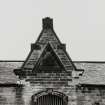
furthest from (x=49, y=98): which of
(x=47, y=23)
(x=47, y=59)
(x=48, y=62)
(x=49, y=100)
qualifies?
(x=47, y=23)

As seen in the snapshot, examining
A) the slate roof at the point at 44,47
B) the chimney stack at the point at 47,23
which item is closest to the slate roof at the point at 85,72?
the slate roof at the point at 44,47

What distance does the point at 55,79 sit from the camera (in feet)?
95.7

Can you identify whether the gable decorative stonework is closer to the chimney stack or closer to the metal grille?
the chimney stack

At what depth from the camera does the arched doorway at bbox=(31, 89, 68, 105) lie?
2849cm

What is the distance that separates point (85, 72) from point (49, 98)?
4.35m

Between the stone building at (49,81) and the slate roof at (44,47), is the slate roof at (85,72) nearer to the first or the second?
the stone building at (49,81)

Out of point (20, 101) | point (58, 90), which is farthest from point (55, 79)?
point (20, 101)

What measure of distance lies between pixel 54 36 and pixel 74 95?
4.16m

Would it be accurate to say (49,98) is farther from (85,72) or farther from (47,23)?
(47,23)

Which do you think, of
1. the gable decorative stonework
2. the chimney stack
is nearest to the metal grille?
the gable decorative stonework

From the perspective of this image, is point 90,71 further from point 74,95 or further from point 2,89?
point 2,89

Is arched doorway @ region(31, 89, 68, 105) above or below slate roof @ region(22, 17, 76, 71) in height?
below

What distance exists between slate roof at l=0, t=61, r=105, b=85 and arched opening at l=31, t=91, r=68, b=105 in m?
1.83

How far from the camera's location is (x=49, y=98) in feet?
94.0
